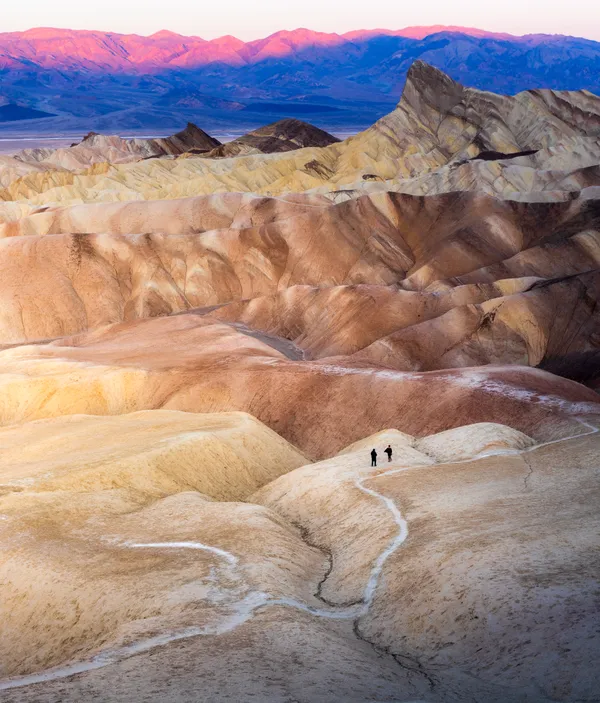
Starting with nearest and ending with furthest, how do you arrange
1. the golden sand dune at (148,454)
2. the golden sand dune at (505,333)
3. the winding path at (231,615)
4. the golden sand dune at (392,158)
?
the winding path at (231,615)
the golden sand dune at (148,454)
the golden sand dune at (505,333)
the golden sand dune at (392,158)

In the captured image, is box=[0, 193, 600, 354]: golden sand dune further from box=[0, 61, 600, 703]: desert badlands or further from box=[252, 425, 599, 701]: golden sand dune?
box=[252, 425, 599, 701]: golden sand dune

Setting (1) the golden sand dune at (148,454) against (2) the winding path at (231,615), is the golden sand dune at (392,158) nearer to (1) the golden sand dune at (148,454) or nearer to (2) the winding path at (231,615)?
(1) the golden sand dune at (148,454)

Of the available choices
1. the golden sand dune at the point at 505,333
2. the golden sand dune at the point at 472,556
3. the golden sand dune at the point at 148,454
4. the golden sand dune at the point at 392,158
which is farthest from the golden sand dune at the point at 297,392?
the golden sand dune at the point at 392,158

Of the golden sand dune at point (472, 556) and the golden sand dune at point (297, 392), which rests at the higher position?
the golden sand dune at point (472, 556)

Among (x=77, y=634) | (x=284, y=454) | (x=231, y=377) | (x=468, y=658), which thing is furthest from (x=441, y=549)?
(x=231, y=377)

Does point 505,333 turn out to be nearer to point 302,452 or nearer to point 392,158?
point 302,452

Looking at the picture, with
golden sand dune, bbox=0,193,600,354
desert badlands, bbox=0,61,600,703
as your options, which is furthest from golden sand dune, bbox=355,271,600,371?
golden sand dune, bbox=0,193,600,354

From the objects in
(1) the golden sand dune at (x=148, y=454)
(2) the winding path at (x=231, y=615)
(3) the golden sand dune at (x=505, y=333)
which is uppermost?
(2) the winding path at (x=231, y=615)

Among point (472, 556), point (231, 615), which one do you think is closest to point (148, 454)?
point (231, 615)
